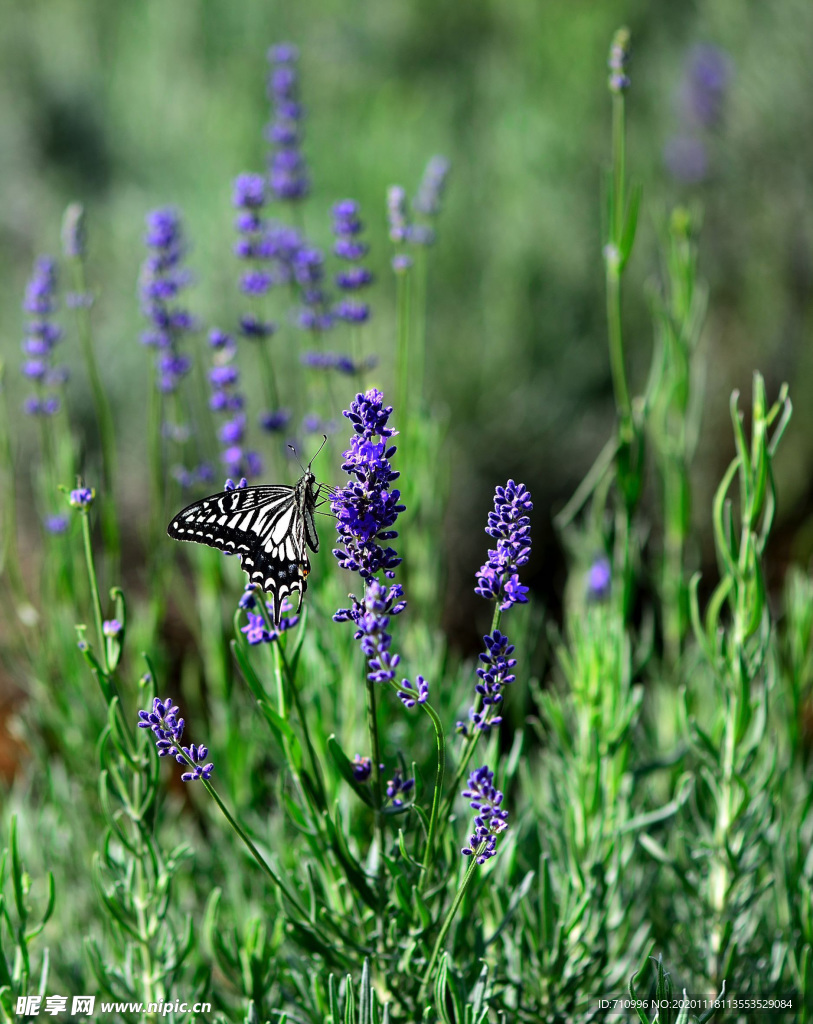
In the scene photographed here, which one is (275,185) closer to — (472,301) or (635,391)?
(472,301)

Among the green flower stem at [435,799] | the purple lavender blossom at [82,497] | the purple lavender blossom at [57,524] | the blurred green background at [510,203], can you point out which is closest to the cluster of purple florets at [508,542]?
the green flower stem at [435,799]

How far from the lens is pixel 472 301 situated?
3.46 m

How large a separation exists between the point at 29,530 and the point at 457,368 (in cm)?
170

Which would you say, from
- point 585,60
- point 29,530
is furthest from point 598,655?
point 585,60

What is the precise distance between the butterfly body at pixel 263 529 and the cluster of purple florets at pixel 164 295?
445 millimetres

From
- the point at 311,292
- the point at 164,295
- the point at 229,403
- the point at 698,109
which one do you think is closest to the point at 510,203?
the point at 698,109

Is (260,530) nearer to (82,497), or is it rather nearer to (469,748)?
(82,497)

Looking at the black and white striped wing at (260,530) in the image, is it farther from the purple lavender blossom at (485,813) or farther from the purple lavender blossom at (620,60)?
the purple lavender blossom at (620,60)

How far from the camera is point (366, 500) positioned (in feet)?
2.72

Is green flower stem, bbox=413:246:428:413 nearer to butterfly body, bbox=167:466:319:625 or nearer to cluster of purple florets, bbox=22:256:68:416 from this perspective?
cluster of purple florets, bbox=22:256:68:416

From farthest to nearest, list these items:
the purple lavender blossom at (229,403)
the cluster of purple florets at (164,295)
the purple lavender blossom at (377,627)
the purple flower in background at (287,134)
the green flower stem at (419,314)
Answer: the green flower stem at (419,314), the purple flower in background at (287,134), the cluster of purple florets at (164,295), the purple lavender blossom at (229,403), the purple lavender blossom at (377,627)

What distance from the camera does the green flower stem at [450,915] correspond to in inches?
31.6

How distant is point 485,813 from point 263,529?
1.56ft

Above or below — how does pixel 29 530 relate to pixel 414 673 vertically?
above
